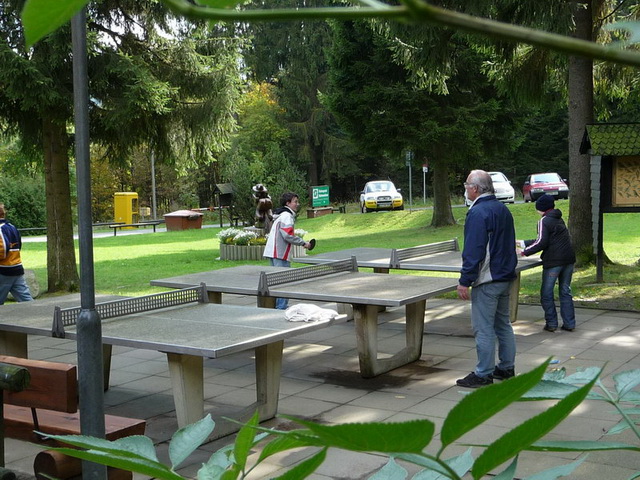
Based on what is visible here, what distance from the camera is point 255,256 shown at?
2244cm

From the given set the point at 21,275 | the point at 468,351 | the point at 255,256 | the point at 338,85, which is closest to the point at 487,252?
the point at 468,351

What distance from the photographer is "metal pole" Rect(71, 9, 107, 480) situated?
4578 mm

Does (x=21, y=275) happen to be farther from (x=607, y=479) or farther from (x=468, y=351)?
(x=607, y=479)

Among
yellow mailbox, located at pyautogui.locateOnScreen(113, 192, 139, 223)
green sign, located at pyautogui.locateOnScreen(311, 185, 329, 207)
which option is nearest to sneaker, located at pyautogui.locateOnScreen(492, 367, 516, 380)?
green sign, located at pyautogui.locateOnScreen(311, 185, 329, 207)

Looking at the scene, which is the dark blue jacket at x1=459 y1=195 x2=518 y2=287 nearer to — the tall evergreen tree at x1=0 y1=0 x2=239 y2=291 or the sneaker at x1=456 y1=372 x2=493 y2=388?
the sneaker at x1=456 y1=372 x2=493 y2=388

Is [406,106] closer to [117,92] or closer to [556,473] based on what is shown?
[117,92]

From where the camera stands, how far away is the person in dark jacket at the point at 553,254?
10.6 m

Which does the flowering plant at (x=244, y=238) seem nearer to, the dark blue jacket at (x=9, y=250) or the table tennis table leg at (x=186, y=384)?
the dark blue jacket at (x=9, y=250)

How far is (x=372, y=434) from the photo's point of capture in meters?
0.44

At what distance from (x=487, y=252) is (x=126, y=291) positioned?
10.4 m

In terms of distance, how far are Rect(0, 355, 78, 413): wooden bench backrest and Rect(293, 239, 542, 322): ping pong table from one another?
21.3ft

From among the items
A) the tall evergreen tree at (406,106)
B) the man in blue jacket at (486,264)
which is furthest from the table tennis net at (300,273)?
the tall evergreen tree at (406,106)

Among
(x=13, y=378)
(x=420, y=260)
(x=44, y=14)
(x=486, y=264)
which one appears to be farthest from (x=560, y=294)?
(x=44, y=14)

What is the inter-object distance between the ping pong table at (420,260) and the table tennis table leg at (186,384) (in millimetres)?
4856
